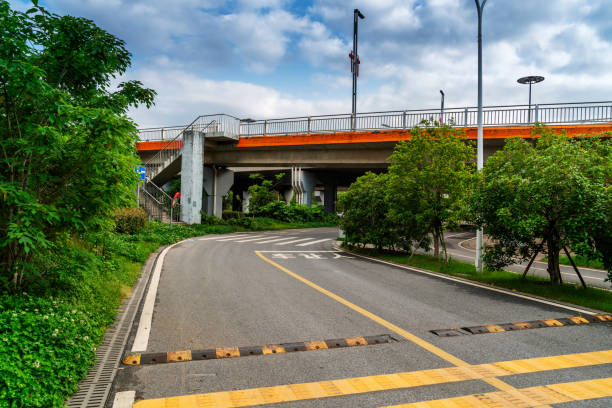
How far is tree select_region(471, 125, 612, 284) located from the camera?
312 inches

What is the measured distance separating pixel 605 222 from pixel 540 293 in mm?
2180

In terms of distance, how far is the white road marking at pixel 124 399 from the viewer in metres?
3.66

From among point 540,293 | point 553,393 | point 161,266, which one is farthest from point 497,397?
point 161,266

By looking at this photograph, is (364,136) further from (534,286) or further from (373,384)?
(373,384)

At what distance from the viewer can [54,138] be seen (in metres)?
4.80

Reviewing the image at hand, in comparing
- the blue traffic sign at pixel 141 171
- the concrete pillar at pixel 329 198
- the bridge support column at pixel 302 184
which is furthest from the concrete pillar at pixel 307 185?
the blue traffic sign at pixel 141 171

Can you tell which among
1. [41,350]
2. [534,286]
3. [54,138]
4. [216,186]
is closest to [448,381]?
[41,350]

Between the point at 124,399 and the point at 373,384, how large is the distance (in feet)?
7.85

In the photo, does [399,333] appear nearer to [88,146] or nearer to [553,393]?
[553,393]

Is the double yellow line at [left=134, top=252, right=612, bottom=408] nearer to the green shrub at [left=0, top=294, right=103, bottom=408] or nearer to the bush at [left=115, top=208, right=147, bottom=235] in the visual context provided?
the green shrub at [left=0, top=294, right=103, bottom=408]

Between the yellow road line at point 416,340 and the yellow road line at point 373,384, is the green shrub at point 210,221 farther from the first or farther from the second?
the yellow road line at point 373,384

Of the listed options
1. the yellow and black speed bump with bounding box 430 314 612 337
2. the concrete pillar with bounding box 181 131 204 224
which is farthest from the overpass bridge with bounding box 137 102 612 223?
the yellow and black speed bump with bounding box 430 314 612 337

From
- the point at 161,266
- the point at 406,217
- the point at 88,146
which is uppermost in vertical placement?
the point at 88,146

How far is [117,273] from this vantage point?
9242mm
